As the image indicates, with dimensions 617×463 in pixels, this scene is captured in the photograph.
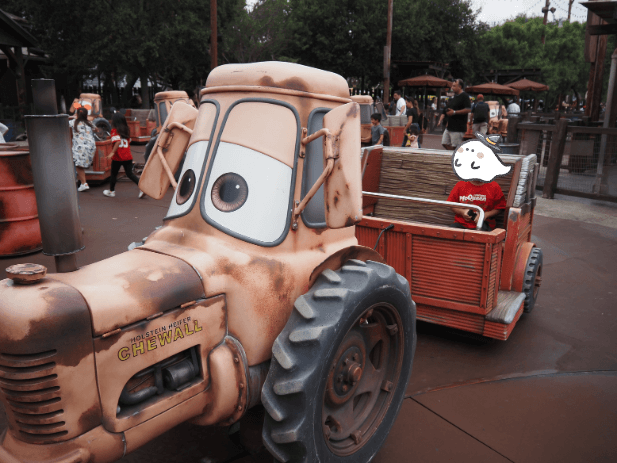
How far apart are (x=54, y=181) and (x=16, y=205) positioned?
16.3 ft

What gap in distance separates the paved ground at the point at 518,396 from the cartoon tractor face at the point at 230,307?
0.54 meters

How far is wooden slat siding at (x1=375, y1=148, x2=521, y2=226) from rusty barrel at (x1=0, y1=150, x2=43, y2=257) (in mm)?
4120

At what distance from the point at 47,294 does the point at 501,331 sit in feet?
10.3

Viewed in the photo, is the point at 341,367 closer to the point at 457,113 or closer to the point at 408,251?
the point at 408,251

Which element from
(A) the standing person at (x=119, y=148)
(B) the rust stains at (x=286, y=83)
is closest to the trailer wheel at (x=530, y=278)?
(B) the rust stains at (x=286, y=83)

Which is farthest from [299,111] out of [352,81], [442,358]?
[352,81]

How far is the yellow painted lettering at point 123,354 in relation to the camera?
1.87 meters

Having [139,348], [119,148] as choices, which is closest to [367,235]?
[139,348]

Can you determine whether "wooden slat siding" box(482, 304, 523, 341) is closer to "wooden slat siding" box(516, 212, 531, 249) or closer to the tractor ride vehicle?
the tractor ride vehicle

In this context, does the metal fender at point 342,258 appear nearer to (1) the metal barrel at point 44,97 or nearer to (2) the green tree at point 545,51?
(1) the metal barrel at point 44,97

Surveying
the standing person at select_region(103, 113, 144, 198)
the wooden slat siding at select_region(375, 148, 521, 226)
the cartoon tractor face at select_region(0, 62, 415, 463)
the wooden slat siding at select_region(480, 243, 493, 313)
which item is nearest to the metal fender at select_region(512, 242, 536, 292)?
the wooden slat siding at select_region(480, 243, 493, 313)

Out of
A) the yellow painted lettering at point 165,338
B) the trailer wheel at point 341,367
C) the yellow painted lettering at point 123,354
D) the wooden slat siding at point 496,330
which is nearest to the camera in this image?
the yellow painted lettering at point 123,354

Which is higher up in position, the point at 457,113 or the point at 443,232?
the point at 457,113

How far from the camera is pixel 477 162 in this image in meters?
4.02
